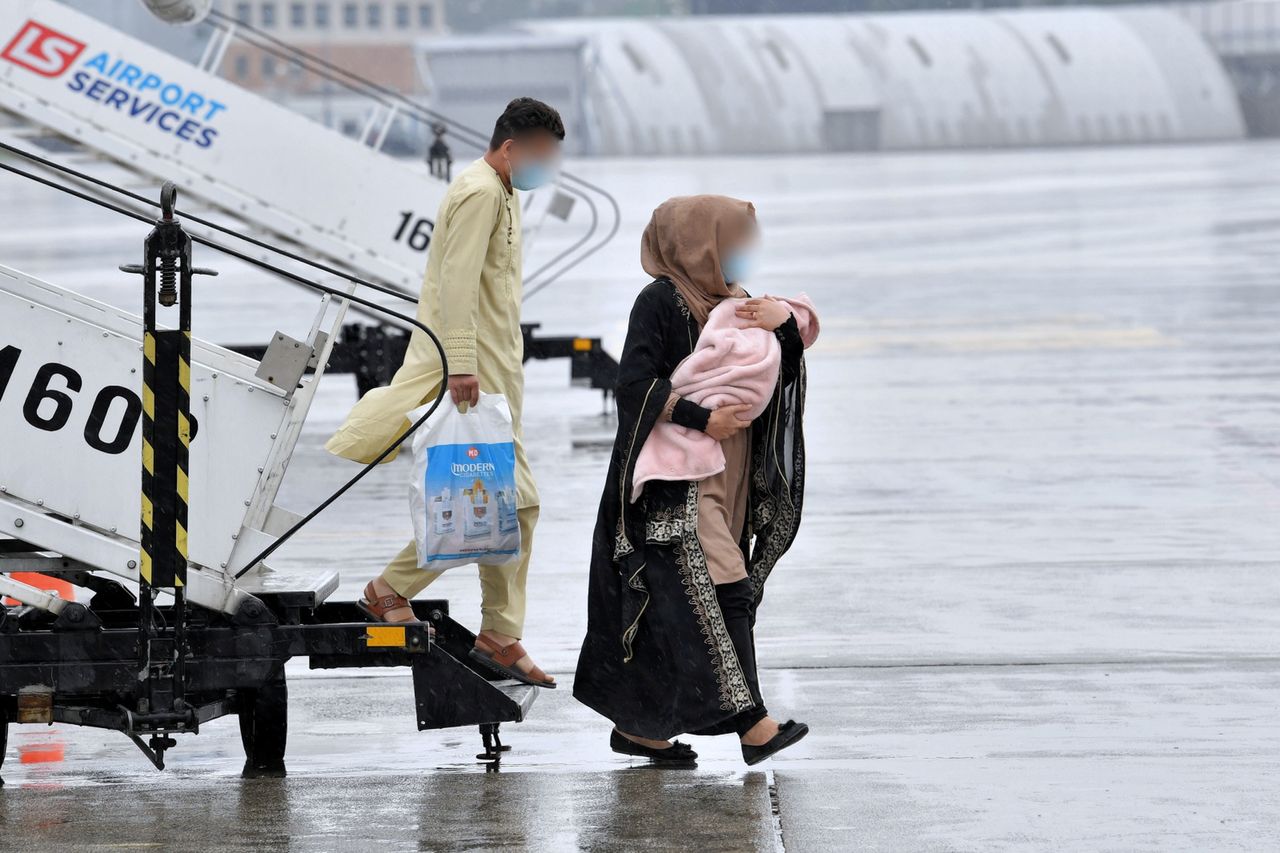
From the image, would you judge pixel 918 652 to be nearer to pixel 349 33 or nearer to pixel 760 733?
pixel 760 733

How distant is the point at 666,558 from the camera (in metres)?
5.48

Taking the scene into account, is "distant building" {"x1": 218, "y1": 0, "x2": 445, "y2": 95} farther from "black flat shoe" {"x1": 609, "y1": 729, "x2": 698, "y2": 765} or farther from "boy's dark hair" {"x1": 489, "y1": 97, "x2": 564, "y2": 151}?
"black flat shoe" {"x1": 609, "y1": 729, "x2": 698, "y2": 765}

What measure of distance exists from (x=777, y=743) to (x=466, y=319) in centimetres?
155

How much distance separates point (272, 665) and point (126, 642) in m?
0.40

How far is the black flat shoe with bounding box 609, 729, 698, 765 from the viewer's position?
222 inches

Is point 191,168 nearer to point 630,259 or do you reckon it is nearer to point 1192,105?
point 630,259

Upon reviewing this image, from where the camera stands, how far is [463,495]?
218 inches

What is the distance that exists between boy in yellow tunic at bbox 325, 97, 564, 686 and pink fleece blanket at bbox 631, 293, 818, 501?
55 centimetres

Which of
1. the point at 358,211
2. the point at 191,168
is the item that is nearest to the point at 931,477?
the point at 358,211

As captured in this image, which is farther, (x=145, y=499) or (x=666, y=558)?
(x=666, y=558)

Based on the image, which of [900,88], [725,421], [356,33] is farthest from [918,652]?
[356,33]

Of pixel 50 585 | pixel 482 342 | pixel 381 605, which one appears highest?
pixel 482 342

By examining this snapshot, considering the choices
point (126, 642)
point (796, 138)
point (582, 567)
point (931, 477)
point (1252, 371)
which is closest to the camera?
point (126, 642)

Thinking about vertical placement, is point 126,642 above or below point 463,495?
below
